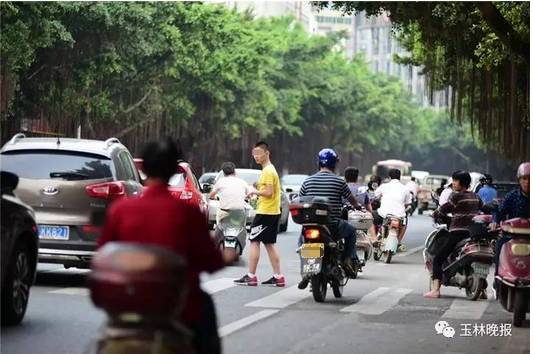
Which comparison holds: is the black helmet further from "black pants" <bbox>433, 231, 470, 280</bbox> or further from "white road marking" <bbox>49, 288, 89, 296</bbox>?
"white road marking" <bbox>49, 288, 89, 296</bbox>

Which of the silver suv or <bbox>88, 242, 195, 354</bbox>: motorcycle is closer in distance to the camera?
<bbox>88, 242, 195, 354</bbox>: motorcycle

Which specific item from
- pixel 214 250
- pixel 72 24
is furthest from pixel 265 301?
pixel 72 24

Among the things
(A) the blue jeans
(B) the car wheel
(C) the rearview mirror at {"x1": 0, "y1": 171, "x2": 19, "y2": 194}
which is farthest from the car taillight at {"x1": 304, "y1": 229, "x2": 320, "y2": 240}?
(C) the rearview mirror at {"x1": 0, "y1": 171, "x2": 19, "y2": 194}

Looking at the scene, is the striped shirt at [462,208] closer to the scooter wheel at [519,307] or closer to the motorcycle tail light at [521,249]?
the scooter wheel at [519,307]

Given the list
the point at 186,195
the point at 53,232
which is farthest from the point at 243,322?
the point at 186,195

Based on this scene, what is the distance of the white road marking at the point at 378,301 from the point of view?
12.5 metres

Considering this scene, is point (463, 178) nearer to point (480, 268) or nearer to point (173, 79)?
point (480, 268)

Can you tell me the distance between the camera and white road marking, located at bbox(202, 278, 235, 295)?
14.1 metres

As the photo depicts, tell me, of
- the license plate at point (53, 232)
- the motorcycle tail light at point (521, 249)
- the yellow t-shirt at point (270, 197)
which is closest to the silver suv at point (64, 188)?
the license plate at point (53, 232)

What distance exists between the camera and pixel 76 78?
132 feet

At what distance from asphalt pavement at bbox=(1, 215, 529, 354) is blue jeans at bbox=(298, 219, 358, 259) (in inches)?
19.7

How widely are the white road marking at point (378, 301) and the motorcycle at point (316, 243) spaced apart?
16.1 inches

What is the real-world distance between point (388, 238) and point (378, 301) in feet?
22.6

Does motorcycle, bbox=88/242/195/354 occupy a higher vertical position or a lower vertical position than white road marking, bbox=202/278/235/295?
higher
